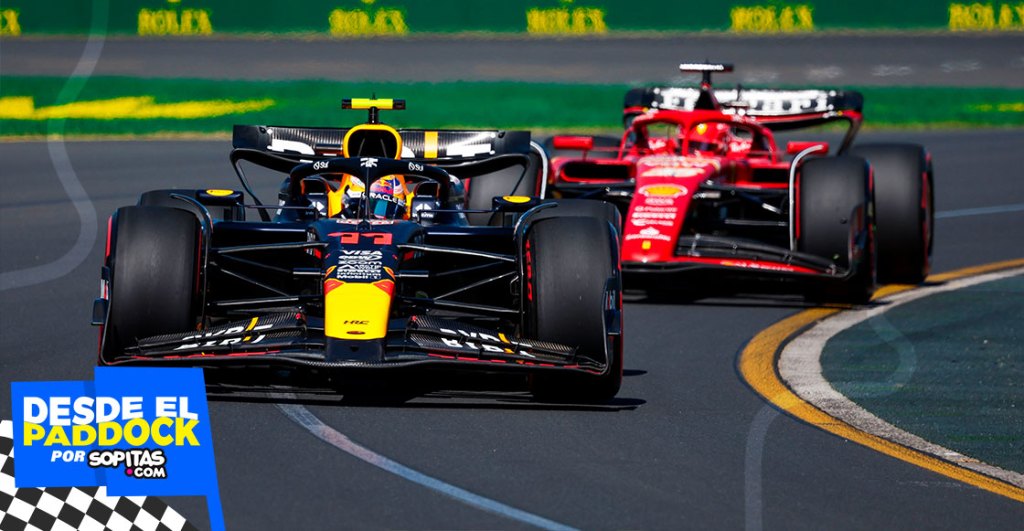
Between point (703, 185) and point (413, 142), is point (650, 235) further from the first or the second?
point (413, 142)

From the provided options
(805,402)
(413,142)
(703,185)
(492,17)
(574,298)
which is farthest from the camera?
(492,17)

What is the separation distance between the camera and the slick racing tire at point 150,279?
8.26 meters

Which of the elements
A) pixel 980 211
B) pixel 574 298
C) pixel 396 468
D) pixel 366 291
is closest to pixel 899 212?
pixel 980 211

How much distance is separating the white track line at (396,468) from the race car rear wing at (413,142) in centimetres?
272

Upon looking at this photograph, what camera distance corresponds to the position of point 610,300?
843 cm

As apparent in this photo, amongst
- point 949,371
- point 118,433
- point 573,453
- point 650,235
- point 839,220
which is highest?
point 118,433

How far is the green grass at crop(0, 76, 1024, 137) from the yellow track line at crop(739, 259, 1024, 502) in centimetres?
1339

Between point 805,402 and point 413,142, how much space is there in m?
3.37

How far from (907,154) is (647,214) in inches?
99.5

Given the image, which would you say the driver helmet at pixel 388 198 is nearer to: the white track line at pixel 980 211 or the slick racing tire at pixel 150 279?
the slick racing tire at pixel 150 279

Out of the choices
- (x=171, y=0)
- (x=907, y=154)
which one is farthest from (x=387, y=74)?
(x=907, y=154)

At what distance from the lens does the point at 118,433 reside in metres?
4.93

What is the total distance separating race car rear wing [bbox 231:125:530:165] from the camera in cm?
1082

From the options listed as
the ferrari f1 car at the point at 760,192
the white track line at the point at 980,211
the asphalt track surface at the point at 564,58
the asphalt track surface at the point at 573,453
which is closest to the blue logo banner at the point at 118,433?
the asphalt track surface at the point at 573,453
